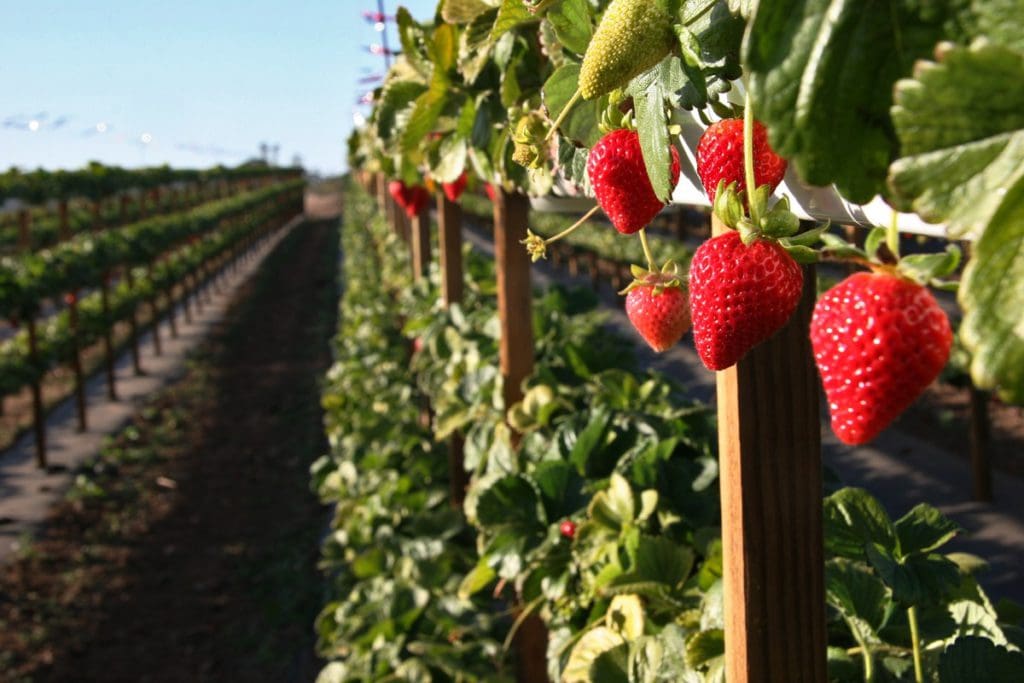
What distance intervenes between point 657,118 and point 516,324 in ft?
6.91

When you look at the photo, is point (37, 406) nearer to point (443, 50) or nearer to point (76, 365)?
point (76, 365)

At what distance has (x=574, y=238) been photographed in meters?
16.0

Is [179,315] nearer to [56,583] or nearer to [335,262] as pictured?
[335,262]

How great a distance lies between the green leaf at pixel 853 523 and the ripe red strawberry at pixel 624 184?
62 cm

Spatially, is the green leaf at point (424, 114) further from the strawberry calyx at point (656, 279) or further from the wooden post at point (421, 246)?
the wooden post at point (421, 246)

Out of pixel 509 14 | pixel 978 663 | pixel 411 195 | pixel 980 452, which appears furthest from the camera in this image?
pixel 980 452

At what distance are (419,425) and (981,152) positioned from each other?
443 centimetres

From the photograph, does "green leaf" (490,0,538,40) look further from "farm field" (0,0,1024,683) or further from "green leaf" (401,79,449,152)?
"green leaf" (401,79,449,152)

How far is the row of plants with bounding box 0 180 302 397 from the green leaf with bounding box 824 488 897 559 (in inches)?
355

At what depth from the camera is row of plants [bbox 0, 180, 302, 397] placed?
362 inches

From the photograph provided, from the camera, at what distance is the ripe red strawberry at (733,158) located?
0.55 metres

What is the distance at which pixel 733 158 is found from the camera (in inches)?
22.3

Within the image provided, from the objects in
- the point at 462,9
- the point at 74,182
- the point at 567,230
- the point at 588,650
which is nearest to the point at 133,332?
the point at 74,182

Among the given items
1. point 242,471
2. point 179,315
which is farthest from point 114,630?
point 179,315
